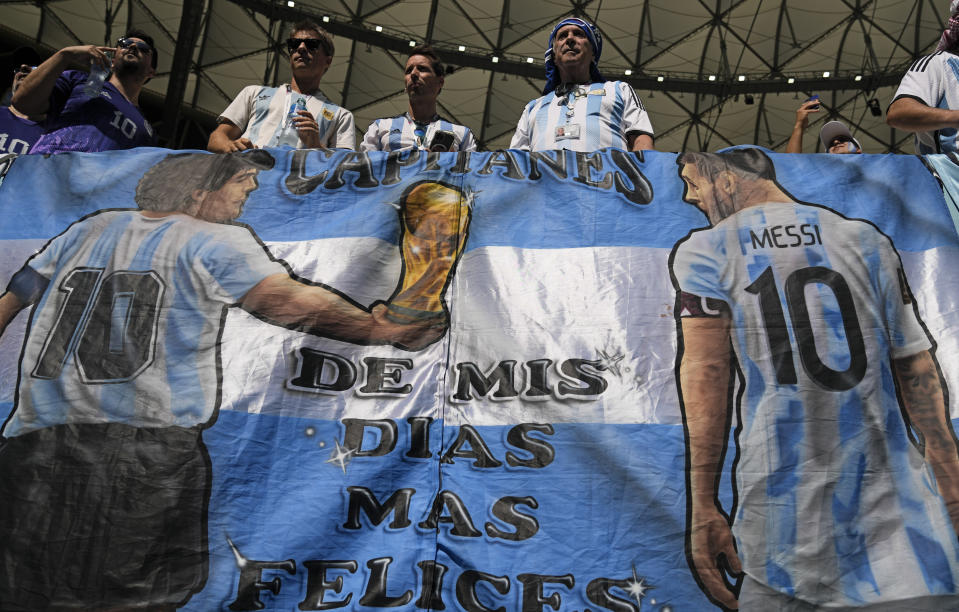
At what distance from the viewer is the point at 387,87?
15.9 metres

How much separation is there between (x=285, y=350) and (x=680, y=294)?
55.8 inches

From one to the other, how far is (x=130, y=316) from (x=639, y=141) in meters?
2.44

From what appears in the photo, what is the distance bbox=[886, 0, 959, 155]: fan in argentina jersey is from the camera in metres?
3.49

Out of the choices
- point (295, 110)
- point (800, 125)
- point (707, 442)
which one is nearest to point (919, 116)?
point (800, 125)

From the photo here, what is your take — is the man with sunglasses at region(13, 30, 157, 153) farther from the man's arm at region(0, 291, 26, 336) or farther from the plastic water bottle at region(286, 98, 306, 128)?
the man's arm at region(0, 291, 26, 336)

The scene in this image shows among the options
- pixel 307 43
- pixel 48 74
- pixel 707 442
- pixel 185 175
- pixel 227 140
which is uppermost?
pixel 307 43

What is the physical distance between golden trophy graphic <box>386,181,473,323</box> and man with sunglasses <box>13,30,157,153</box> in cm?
163

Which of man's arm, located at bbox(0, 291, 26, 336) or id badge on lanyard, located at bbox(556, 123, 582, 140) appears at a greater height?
id badge on lanyard, located at bbox(556, 123, 582, 140)

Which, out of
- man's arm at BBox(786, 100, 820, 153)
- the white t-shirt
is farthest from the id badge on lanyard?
man's arm at BBox(786, 100, 820, 153)

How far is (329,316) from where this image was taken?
2.97 meters

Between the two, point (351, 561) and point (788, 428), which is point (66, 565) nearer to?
point (351, 561)

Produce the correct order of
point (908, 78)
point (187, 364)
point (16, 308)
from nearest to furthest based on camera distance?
point (187, 364), point (16, 308), point (908, 78)

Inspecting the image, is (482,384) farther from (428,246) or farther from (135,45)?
(135,45)

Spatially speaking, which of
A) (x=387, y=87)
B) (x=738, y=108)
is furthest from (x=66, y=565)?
(x=738, y=108)
